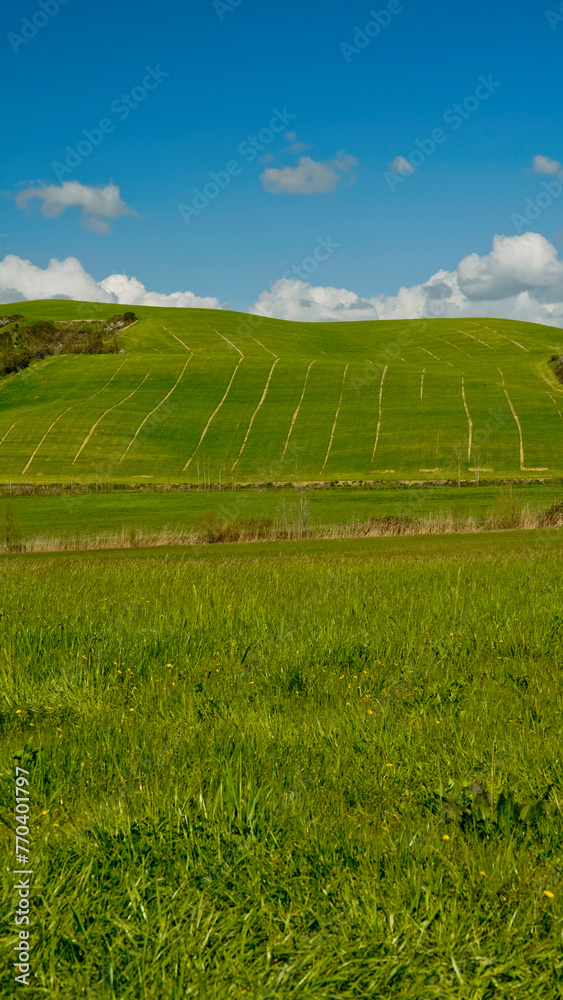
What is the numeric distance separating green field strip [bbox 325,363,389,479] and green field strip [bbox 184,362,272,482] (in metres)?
12.5

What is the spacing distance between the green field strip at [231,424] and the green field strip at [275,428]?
4.86 ft

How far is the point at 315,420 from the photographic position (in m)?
98.2

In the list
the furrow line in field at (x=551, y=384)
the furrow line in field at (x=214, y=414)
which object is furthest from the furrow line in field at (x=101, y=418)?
the furrow line in field at (x=551, y=384)

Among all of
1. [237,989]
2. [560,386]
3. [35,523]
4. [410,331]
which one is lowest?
[35,523]

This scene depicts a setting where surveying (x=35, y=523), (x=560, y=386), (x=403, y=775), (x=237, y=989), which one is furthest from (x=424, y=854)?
(x=560, y=386)

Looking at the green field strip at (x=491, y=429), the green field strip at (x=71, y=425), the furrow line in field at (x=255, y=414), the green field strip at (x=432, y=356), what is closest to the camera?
the green field strip at (x=491, y=429)

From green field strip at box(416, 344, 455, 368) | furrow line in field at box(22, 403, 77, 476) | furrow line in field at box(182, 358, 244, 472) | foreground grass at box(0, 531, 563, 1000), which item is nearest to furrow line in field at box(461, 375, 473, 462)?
green field strip at box(416, 344, 455, 368)

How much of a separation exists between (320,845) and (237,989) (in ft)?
3.23

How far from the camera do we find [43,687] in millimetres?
6562

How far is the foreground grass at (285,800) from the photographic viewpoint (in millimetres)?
3246

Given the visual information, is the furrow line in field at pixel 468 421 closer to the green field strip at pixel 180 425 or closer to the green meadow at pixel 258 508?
the green meadow at pixel 258 508

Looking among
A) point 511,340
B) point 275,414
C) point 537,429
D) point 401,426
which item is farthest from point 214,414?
point 511,340

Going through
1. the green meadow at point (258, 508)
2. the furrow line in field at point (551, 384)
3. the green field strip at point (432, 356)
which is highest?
the green field strip at point (432, 356)

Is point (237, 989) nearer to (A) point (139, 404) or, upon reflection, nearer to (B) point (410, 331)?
(A) point (139, 404)
